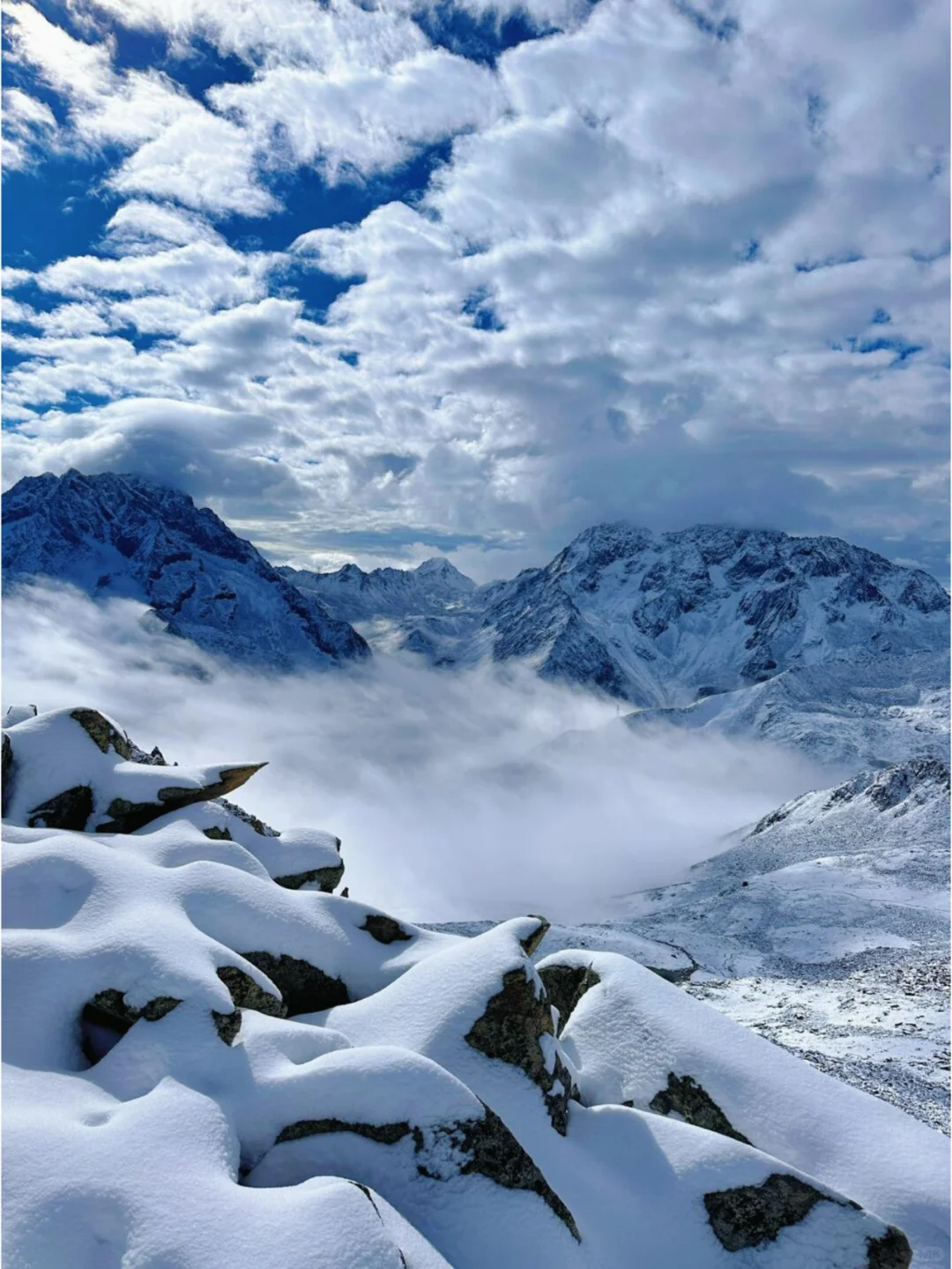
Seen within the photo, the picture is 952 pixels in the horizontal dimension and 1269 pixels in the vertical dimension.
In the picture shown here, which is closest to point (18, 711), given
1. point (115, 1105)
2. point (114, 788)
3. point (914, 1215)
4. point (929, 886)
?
point (114, 788)

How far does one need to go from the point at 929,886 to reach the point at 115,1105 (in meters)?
89.9

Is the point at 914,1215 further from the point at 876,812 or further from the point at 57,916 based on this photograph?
the point at 876,812

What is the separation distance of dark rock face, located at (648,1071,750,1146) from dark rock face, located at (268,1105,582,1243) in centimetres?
451

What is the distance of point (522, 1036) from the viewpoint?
13508 mm

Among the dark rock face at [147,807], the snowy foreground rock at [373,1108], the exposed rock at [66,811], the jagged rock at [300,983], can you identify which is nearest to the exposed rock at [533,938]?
the snowy foreground rock at [373,1108]

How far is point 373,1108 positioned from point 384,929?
7.78 meters

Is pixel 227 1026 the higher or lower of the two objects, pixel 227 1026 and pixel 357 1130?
the higher

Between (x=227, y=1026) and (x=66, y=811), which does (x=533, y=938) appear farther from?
(x=66, y=811)

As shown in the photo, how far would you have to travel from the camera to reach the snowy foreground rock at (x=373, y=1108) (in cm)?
892

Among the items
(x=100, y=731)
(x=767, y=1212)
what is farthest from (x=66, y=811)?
(x=767, y=1212)

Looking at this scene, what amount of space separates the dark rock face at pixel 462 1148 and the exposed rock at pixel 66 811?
13.3m

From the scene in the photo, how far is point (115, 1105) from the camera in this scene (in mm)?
10453

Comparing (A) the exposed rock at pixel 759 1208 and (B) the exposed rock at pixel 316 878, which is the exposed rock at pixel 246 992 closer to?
(A) the exposed rock at pixel 759 1208

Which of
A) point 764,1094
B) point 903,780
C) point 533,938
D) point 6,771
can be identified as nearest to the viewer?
point 764,1094
